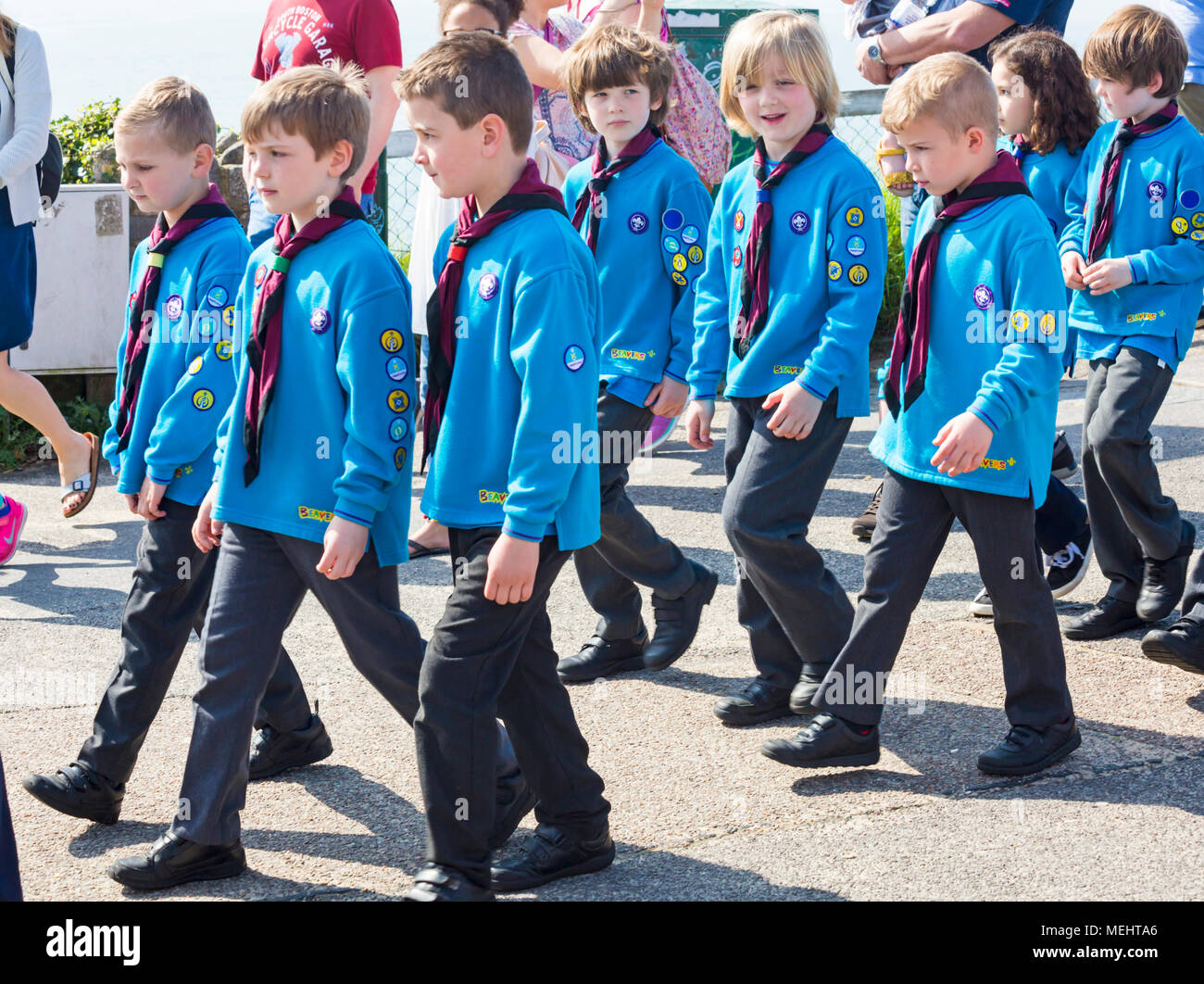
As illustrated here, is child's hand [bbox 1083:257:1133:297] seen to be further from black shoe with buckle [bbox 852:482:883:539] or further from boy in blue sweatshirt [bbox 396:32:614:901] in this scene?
boy in blue sweatshirt [bbox 396:32:614:901]

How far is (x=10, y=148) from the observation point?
5551 mm

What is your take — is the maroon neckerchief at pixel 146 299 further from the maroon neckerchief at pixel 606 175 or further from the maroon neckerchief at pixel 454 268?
the maroon neckerchief at pixel 606 175

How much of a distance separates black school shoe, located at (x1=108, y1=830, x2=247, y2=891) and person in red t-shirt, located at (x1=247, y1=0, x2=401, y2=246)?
7.87ft

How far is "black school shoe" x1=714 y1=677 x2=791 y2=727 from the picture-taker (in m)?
4.30

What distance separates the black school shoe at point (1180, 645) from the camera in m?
4.36

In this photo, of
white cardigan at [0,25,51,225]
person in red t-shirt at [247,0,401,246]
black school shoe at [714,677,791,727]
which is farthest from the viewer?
white cardigan at [0,25,51,225]

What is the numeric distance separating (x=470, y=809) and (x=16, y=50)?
382 cm

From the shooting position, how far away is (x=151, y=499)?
3803 millimetres

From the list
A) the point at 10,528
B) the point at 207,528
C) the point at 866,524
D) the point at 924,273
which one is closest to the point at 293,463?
the point at 207,528

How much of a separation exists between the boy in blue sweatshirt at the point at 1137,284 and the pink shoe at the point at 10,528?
3.65 meters

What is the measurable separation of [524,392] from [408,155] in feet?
25.7

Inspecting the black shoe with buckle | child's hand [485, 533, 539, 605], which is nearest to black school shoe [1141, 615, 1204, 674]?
the black shoe with buckle

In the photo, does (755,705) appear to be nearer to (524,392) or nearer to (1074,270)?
(524,392)

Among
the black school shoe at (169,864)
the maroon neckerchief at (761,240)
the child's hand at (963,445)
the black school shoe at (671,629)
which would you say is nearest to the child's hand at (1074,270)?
the maroon neckerchief at (761,240)
